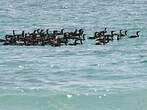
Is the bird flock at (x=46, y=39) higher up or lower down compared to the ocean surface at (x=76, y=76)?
higher up

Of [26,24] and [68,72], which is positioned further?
[26,24]

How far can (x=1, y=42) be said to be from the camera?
2480 inches

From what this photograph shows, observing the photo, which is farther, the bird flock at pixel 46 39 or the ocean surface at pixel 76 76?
the bird flock at pixel 46 39

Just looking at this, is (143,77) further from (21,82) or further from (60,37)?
(60,37)

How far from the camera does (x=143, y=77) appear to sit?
141ft

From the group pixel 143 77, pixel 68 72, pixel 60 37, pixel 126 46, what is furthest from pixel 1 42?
pixel 143 77

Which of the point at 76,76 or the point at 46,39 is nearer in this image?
the point at 76,76

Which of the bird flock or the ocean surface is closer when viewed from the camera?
the ocean surface

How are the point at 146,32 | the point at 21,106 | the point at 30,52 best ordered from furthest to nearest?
the point at 146,32, the point at 30,52, the point at 21,106

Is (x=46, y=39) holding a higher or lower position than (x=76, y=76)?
higher

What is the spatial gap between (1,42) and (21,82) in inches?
845

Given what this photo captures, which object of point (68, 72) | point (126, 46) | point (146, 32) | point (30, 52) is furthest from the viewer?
point (146, 32)

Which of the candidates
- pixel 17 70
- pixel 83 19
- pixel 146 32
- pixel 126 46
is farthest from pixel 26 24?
pixel 17 70

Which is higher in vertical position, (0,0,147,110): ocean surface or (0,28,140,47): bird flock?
(0,28,140,47): bird flock
